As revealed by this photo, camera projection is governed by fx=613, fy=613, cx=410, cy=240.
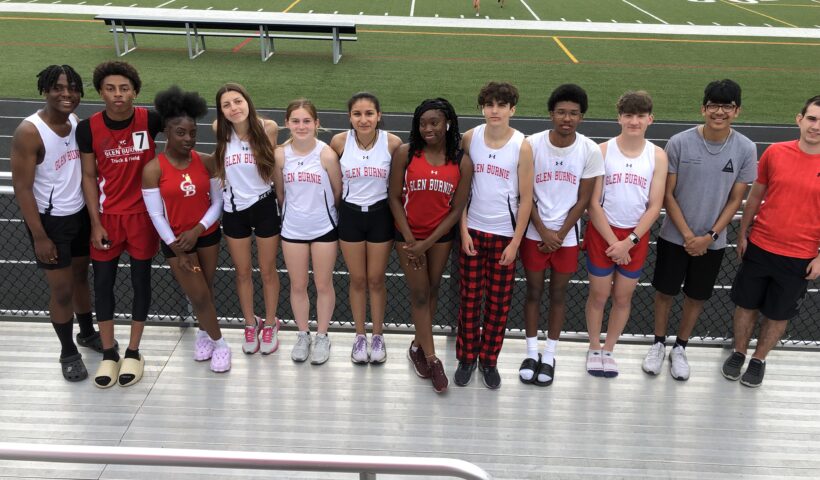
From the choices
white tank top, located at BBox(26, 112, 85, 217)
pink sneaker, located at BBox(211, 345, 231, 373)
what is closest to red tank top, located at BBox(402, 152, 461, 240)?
pink sneaker, located at BBox(211, 345, 231, 373)

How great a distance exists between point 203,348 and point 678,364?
3055 mm

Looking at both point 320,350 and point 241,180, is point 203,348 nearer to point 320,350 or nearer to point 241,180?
point 320,350

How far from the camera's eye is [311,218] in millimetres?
3623

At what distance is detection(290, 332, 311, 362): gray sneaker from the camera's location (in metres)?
3.94

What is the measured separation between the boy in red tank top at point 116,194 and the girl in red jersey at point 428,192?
1448 millimetres

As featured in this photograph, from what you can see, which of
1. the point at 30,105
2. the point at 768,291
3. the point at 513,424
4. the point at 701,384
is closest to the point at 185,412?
the point at 513,424

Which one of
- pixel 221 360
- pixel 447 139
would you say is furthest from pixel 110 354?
pixel 447 139

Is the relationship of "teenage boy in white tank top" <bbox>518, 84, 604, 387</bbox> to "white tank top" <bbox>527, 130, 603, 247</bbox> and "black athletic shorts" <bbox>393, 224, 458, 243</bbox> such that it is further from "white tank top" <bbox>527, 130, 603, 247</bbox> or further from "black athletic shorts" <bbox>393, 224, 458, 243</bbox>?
"black athletic shorts" <bbox>393, 224, 458, 243</bbox>

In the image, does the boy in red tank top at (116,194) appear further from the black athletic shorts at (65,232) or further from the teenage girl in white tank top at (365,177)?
the teenage girl in white tank top at (365,177)

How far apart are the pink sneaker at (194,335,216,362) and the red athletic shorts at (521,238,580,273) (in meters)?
2.10

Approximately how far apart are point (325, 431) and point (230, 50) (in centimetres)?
1639

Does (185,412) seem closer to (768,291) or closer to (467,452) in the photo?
A: (467,452)

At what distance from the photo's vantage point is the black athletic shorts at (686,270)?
3.66 metres

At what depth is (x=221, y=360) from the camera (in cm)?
388
